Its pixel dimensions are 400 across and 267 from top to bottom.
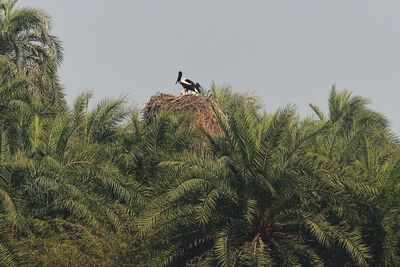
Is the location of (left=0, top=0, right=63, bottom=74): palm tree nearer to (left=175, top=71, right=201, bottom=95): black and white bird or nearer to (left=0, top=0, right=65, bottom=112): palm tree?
(left=0, top=0, right=65, bottom=112): palm tree

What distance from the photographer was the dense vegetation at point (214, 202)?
1498cm

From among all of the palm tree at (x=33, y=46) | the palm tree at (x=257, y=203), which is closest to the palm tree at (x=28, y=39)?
the palm tree at (x=33, y=46)

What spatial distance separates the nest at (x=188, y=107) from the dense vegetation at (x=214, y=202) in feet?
9.21

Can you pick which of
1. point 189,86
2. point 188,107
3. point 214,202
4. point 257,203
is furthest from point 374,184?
point 189,86

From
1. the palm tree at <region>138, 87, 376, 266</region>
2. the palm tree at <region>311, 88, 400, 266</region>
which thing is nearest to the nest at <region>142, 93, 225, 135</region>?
the palm tree at <region>311, 88, 400, 266</region>

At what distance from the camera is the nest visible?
2008 centimetres

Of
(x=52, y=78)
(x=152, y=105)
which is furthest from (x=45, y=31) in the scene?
(x=152, y=105)

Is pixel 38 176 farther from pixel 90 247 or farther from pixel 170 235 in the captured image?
pixel 170 235

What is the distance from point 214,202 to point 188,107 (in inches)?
241

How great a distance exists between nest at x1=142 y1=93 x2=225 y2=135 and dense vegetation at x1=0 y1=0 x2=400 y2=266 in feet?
9.21

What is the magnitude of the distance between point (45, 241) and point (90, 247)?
1003 mm

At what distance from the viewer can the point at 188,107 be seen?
20438 millimetres

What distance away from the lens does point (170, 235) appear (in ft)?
51.9

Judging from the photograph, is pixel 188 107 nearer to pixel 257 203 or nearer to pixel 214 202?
pixel 257 203
